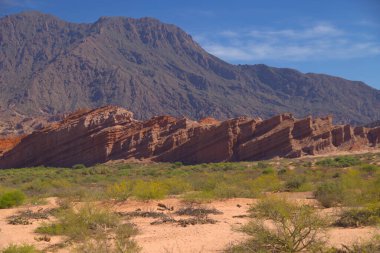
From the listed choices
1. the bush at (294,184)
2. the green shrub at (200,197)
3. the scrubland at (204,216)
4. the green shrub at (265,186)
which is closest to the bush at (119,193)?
the scrubland at (204,216)

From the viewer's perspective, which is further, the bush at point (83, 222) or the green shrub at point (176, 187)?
the green shrub at point (176, 187)

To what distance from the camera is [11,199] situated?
18.9m

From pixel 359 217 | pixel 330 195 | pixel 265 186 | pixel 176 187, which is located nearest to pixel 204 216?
pixel 359 217

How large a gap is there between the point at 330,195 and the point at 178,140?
4056cm

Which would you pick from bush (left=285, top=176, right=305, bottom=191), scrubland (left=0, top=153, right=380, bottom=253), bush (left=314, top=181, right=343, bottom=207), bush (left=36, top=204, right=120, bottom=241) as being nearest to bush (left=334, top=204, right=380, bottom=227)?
scrubland (left=0, top=153, right=380, bottom=253)

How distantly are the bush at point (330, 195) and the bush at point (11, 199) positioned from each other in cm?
1215

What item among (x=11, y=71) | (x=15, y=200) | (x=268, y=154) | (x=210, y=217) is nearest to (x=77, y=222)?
(x=210, y=217)

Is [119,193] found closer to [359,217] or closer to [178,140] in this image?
[359,217]

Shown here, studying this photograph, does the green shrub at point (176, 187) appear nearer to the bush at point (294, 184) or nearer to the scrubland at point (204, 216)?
the scrubland at point (204, 216)

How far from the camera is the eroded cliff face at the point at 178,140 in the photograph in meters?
52.8

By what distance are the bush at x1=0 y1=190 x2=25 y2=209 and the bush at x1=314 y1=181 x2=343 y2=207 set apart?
12148mm

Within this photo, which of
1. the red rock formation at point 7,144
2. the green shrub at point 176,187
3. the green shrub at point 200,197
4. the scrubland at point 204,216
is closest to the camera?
the scrubland at point 204,216

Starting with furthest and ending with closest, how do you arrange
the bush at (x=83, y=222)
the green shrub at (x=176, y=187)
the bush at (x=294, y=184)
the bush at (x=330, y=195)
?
1. the bush at (x=294, y=184)
2. the green shrub at (x=176, y=187)
3. the bush at (x=330, y=195)
4. the bush at (x=83, y=222)

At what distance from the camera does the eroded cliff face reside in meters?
52.8
